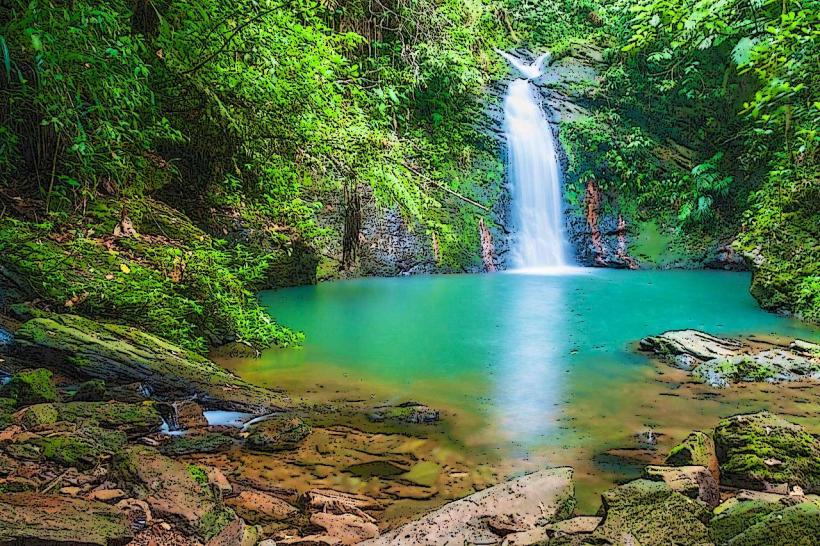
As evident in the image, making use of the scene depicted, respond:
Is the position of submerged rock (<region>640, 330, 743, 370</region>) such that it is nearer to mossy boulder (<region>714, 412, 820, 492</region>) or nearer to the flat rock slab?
the flat rock slab

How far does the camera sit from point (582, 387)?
4.59 m

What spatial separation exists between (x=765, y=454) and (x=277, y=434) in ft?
7.94

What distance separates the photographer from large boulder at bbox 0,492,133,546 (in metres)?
1.40

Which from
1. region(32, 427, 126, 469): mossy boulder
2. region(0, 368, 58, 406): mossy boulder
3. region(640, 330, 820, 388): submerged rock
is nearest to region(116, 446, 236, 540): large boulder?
region(32, 427, 126, 469): mossy boulder

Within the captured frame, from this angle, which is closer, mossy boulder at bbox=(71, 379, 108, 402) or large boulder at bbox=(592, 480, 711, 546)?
large boulder at bbox=(592, 480, 711, 546)

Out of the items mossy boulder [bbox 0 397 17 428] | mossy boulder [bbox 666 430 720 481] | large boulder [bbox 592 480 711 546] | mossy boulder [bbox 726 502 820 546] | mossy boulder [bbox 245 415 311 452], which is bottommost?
mossy boulder [bbox 245 415 311 452]

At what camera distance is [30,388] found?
98.6 inches

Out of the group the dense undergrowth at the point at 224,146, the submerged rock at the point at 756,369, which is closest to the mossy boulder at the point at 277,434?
the dense undergrowth at the point at 224,146

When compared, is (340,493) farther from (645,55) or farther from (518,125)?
(645,55)

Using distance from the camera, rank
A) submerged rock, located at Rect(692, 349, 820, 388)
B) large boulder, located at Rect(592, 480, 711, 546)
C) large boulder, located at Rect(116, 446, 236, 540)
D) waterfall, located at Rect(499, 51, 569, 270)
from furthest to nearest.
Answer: waterfall, located at Rect(499, 51, 569, 270), submerged rock, located at Rect(692, 349, 820, 388), large boulder, located at Rect(116, 446, 236, 540), large boulder, located at Rect(592, 480, 711, 546)

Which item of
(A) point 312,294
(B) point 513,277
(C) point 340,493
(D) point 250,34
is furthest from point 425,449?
(B) point 513,277

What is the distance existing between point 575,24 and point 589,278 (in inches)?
458

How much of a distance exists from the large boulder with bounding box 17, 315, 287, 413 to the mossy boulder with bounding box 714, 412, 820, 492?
2.56 metres

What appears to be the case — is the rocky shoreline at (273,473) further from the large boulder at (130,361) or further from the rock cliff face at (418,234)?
the rock cliff face at (418,234)
